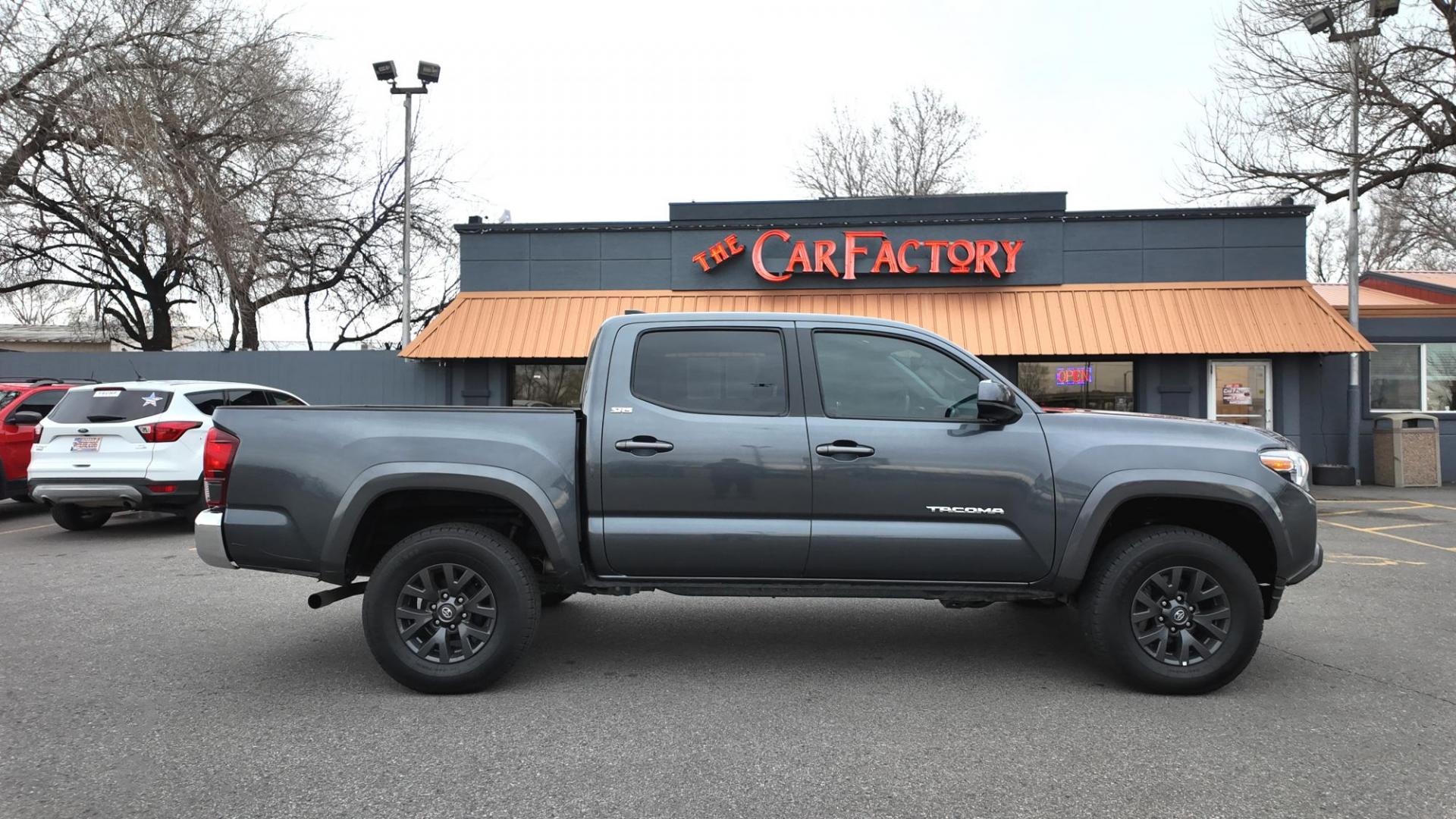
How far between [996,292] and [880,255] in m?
2.20

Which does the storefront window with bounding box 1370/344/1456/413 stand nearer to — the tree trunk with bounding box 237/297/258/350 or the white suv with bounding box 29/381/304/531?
the white suv with bounding box 29/381/304/531

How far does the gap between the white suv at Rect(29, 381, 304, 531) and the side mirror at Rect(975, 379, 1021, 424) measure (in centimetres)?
807

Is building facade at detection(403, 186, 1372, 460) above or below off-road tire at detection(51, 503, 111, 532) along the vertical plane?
above

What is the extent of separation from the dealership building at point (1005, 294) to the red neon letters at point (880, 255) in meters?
0.03

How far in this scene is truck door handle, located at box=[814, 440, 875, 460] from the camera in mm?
4410

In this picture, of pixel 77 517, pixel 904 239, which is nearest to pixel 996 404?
pixel 77 517

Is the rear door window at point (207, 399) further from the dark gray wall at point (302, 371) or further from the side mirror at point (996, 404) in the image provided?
the side mirror at point (996, 404)

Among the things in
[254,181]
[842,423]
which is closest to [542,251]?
[254,181]

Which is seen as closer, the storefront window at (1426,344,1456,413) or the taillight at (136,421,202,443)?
the taillight at (136,421,202,443)

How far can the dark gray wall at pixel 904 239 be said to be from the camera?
1502cm

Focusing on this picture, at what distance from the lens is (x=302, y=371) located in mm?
17672

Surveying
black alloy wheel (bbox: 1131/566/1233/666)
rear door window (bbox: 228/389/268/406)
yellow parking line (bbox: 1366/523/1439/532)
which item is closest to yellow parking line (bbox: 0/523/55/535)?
rear door window (bbox: 228/389/268/406)

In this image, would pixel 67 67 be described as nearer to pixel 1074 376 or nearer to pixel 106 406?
pixel 106 406

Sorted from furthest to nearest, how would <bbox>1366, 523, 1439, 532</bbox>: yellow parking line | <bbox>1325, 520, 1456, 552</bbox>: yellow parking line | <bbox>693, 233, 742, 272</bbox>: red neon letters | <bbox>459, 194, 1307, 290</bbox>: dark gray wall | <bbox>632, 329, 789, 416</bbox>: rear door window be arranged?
<bbox>693, 233, 742, 272</bbox>: red neon letters
<bbox>459, 194, 1307, 290</bbox>: dark gray wall
<bbox>1366, 523, 1439, 532</bbox>: yellow parking line
<bbox>1325, 520, 1456, 552</bbox>: yellow parking line
<bbox>632, 329, 789, 416</bbox>: rear door window
